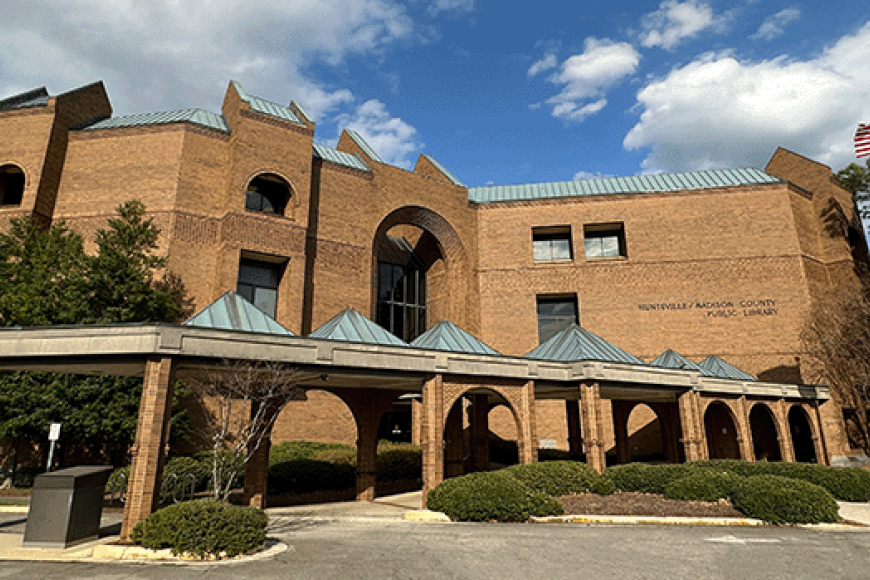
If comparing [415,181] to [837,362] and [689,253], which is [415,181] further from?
Answer: [837,362]

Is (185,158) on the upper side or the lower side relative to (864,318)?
upper

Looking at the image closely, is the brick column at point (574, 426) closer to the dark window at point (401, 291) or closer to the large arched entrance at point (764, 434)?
the dark window at point (401, 291)

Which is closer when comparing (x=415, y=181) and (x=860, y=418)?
(x=860, y=418)

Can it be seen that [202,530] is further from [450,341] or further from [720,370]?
[720,370]

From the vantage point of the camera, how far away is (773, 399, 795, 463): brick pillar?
26905mm

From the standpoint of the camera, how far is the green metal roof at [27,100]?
28047 millimetres

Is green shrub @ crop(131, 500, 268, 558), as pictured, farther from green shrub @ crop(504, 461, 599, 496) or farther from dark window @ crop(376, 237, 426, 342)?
dark window @ crop(376, 237, 426, 342)

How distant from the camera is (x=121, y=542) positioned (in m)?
11.2

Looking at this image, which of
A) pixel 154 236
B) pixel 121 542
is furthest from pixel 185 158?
pixel 121 542

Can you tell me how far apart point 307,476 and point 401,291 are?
17066 mm

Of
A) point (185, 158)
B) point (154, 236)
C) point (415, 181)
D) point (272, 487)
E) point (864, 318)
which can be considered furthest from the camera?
point (415, 181)


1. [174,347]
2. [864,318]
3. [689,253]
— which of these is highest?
[689,253]

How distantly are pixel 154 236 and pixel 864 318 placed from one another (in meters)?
37.2

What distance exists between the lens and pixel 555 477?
16.2 metres
